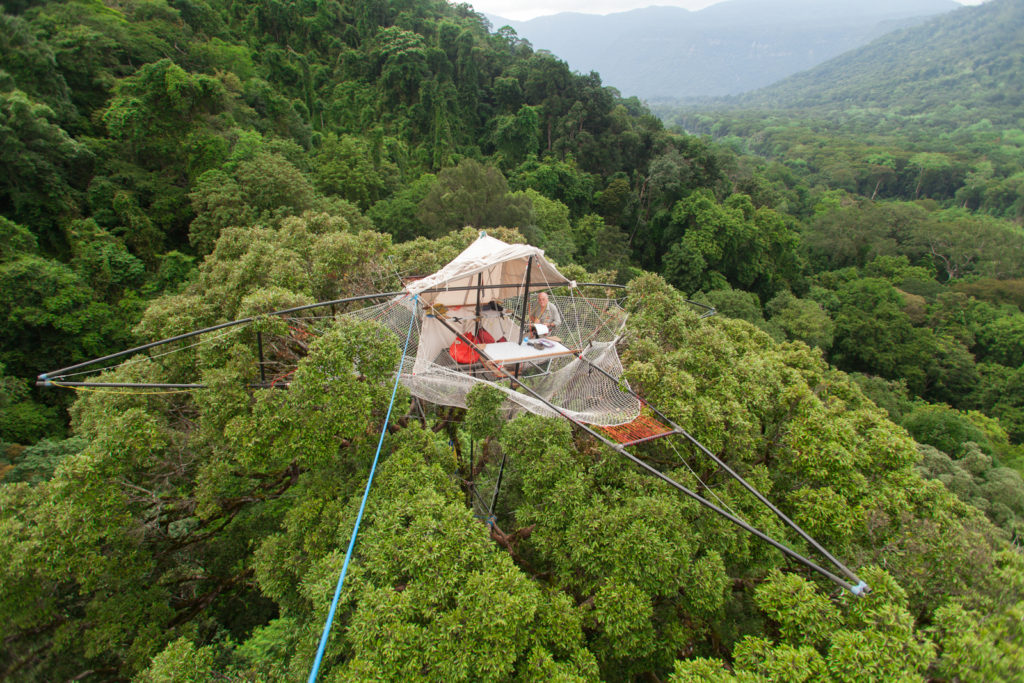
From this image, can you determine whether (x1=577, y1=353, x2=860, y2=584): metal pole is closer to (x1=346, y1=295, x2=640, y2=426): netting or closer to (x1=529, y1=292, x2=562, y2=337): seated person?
(x1=346, y1=295, x2=640, y2=426): netting

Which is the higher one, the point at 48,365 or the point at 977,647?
the point at 977,647

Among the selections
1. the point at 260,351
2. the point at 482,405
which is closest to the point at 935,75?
the point at 482,405

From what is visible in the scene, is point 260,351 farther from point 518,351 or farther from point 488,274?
point 488,274

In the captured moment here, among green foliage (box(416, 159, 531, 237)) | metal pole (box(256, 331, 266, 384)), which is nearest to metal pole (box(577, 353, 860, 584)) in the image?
metal pole (box(256, 331, 266, 384))

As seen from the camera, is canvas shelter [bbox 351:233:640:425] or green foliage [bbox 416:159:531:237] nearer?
canvas shelter [bbox 351:233:640:425]

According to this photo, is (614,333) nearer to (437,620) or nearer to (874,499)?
(874,499)

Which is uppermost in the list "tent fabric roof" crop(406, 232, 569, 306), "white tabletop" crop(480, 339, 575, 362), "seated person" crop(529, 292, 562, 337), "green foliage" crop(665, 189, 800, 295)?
"tent fabric roof" crop(406, 232, 569, 306)

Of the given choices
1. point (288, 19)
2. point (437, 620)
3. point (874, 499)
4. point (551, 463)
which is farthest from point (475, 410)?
point (288, 19)

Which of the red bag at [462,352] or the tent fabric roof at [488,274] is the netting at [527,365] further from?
the tent fabric roof at [488,274]
